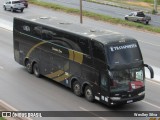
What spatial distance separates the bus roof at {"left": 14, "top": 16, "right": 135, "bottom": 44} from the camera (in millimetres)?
19742

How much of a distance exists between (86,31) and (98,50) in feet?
7.38

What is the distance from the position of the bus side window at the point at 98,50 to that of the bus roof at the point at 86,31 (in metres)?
0.22

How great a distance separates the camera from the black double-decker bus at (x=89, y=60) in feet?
62.5

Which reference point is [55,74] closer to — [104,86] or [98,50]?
[98,50]

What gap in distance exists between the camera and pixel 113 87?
1886cm

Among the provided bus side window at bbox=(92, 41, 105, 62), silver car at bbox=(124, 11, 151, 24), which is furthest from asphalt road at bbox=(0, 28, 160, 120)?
Answer: silver car at bbox=(124, 11, 151, 24)

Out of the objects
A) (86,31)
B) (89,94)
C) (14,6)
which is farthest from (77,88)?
(14,6)

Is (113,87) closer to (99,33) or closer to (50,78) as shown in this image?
(99,33)

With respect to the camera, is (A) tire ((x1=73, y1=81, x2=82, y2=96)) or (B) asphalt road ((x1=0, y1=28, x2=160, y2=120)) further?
(A) tire ((x1=73, y1=81, x2=82, y2=96))

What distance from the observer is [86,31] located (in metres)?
21.4

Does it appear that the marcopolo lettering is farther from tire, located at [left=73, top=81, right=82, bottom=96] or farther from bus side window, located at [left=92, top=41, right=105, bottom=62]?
tire, located at [left=73, top=81, right=82, bottom=96]

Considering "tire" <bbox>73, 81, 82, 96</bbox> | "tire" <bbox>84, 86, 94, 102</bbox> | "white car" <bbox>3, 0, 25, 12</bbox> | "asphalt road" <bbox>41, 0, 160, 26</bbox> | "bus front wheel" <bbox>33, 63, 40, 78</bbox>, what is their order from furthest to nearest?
"asphalt road" <bbox>41, 0, 160, 26</bbox>, "white car" <bbox>3, 0, 25, 12</bbox>, "bus front wheel" <bbox>33, 63, 40, 78</bbox>, "tire" <bbox>73, 81, 82, 96</bbox>, "tire" <bbox>84, 86, 94, 102</bbox>

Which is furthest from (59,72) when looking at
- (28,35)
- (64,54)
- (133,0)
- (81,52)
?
(133,0)

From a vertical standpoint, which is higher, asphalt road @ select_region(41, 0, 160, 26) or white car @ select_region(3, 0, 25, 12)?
white car @ select_region(3, 0, 25, 12)
